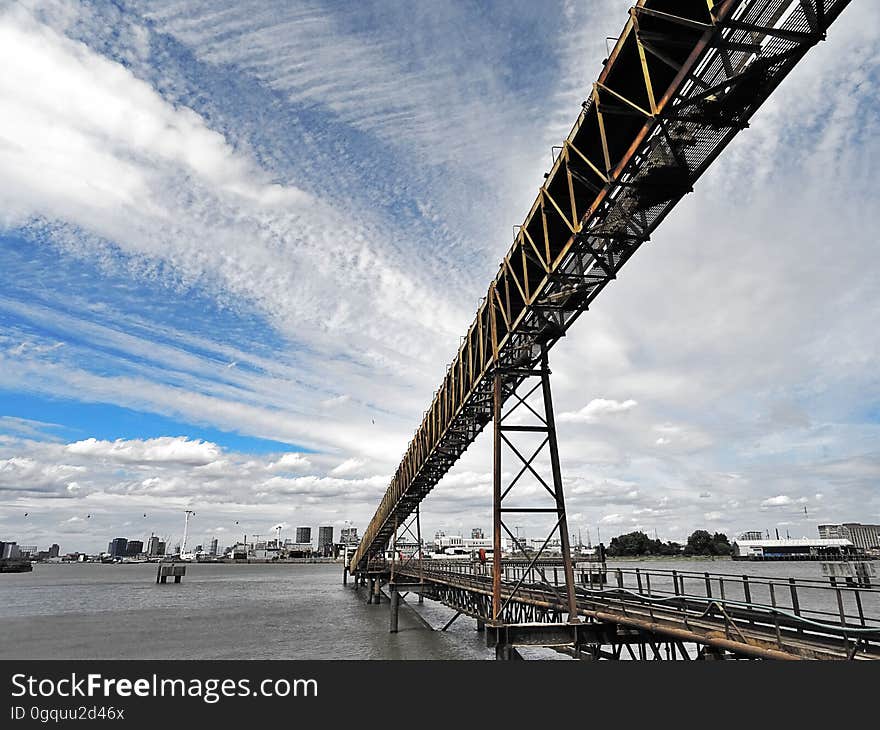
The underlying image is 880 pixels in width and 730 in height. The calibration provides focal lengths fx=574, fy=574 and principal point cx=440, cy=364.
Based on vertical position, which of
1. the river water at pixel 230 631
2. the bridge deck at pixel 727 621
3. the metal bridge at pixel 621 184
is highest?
the metal bridge at pixel 621 184

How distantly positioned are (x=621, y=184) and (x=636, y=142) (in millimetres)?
1391

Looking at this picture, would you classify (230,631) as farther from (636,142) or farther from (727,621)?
(636,142)

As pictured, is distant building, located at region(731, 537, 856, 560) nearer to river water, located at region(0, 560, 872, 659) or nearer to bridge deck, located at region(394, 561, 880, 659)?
river water, located at region(0, 560, 872, 659)

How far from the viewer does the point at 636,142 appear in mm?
12070

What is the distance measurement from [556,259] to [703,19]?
6909 millimetres

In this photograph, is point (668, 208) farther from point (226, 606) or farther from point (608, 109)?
point (226, 606)

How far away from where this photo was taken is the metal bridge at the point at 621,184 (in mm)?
10016

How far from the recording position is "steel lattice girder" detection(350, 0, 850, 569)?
9.80 metres

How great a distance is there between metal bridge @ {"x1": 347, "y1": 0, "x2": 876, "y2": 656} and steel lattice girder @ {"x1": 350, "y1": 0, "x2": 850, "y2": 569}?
26 mm

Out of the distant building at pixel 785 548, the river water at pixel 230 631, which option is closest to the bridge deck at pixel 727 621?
the river water at pixel 230 631

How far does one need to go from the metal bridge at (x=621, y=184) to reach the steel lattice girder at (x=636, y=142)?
3 centimetres

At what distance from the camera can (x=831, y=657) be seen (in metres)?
11.1

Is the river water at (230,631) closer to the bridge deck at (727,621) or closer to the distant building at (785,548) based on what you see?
the bridge deck at (727,621)
